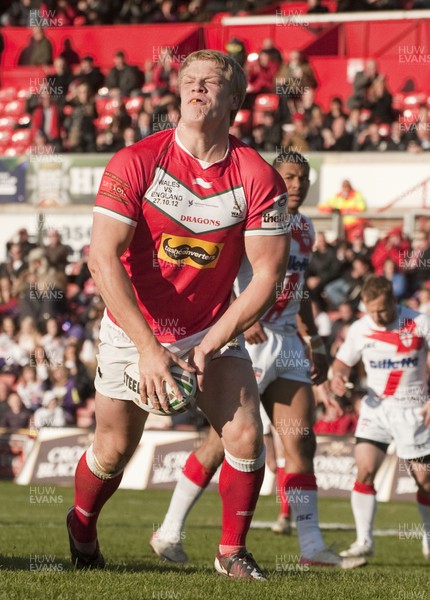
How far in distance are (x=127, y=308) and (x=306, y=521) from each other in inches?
131

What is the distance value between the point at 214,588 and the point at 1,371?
1593 centimetres

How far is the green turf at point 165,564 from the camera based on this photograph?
19.0 feet

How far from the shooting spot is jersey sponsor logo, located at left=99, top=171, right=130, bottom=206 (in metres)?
6.09

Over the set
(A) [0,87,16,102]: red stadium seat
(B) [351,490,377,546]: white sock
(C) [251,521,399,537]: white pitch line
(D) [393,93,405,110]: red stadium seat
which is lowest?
(C) [251,521,399,537]: white pitch line

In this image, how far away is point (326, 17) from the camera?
2914 centimetres

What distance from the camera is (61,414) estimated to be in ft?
64.0

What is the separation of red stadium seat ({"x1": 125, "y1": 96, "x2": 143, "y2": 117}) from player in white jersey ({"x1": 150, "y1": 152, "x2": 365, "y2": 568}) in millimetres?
18015

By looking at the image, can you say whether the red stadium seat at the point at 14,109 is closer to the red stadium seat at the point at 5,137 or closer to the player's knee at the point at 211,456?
the red stadium seat at the point at 5,137

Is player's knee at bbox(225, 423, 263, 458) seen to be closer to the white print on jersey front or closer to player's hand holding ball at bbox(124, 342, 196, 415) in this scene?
player's hand holding ball at bbox(124, 342, 196, 415)

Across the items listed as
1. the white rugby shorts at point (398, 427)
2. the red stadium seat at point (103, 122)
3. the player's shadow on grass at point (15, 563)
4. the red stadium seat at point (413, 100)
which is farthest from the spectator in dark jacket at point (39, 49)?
the player's shadow on grass at point (15, 563)

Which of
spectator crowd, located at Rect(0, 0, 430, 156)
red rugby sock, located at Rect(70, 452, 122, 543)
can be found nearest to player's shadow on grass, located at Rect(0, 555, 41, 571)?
red rugby sock, located at Rect(70, 452, 122, 543)

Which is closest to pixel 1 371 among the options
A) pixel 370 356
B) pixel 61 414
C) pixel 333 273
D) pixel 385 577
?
pixel 61 414

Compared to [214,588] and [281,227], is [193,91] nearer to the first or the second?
[281,227]

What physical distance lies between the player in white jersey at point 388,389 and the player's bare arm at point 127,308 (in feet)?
14.6
